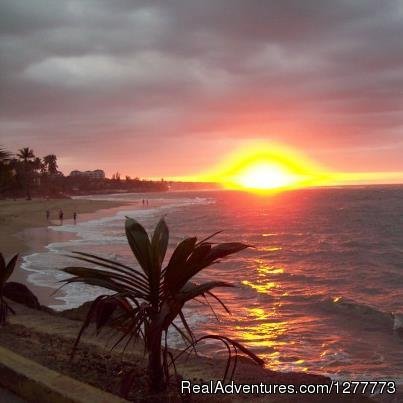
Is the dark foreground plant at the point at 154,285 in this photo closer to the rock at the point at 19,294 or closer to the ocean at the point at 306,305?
the rock at the point at 19,294

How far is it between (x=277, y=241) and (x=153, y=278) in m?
32.3

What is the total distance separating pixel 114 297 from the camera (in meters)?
3.32

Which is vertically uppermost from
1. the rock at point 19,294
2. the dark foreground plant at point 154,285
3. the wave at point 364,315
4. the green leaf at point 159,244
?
the green leaf at point 159,244

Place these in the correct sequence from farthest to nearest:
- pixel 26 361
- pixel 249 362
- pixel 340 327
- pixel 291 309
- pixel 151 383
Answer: pixel 291 309, pixel 340 327, pixel 249 362, pixel 26 361, pixel 151 383

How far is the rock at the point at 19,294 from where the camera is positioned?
21.9 feet

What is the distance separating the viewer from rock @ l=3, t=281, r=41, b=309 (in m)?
6.68

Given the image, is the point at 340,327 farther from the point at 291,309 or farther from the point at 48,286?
the point at 48,286

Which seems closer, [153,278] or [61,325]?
[153,278]

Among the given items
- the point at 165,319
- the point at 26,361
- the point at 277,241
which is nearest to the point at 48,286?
the point at 26,361

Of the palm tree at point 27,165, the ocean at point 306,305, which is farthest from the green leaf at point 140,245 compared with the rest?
the palm tree at point 27,165

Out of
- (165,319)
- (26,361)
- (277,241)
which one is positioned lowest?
(277,241)

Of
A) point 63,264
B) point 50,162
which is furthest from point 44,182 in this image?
point 63,264

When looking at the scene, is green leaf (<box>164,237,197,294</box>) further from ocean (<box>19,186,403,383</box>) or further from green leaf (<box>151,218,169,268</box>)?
ocean (<box>19,186,403,383</box>)

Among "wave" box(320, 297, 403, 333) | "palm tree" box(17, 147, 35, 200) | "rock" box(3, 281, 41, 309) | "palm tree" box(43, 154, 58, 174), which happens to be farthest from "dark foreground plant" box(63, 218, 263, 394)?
"palm tree" box(43, 154, 58, 174)
